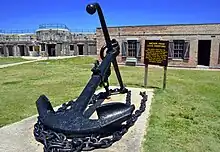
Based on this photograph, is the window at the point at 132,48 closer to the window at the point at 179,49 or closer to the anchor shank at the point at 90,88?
the window at the point at 179,49

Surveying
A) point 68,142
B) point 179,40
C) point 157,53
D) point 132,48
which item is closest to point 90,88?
point 68,142

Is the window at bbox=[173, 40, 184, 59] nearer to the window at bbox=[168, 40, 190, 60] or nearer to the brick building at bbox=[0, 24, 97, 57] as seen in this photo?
the window at bbox=[168, 40, 190, 60]

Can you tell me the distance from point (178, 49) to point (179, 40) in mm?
757

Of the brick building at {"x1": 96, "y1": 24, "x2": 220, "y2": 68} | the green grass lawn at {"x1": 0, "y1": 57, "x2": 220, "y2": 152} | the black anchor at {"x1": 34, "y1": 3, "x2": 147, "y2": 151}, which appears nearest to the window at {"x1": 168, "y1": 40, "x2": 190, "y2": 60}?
the brick building at {"x1": 96, "y1": 24, "x2": 220, "y2": 68}

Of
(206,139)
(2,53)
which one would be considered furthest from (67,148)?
(2,53)

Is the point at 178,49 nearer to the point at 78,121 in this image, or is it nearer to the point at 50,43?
the point at 78,121

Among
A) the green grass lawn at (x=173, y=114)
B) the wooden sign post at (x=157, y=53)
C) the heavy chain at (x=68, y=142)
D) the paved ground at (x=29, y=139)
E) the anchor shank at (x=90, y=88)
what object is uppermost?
the wooden sign post at (x=157, y=53)

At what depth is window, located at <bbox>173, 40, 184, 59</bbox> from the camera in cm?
2044

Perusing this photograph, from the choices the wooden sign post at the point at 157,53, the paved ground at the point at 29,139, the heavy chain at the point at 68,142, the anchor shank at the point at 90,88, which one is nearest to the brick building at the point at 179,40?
the wooden sign post at the point at 157,53

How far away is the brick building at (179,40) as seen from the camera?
19.5 m

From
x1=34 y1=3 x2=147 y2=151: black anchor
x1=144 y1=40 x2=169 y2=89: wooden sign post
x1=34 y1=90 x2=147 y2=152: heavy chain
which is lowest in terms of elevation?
x1=34 y1=90 x2=147 y2=152: heavy chain

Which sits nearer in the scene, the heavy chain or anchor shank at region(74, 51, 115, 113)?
the heavy chain

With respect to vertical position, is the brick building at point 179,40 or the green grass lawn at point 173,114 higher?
the brick building at point 179,40

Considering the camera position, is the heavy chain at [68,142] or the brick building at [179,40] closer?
the heavy chain at [68,142]
